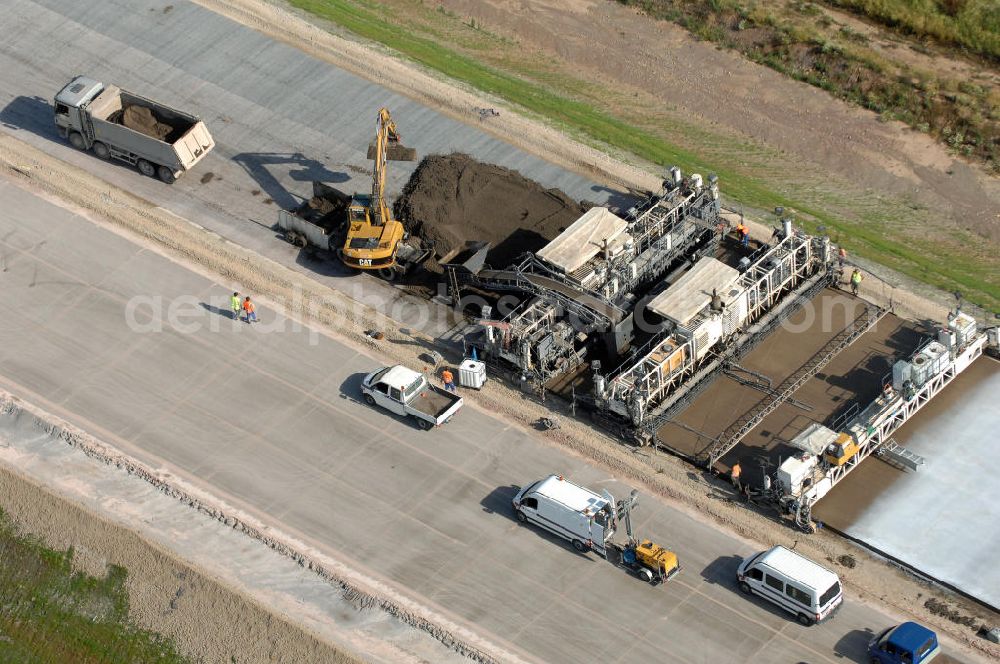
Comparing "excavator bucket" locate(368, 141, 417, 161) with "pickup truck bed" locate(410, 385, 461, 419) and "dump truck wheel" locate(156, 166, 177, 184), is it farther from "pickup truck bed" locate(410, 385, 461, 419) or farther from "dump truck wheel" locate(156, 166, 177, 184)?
"pickup truck bed" locate(410, 385, 461, 419)

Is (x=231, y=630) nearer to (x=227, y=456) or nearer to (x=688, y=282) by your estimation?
(x=227, y=456)

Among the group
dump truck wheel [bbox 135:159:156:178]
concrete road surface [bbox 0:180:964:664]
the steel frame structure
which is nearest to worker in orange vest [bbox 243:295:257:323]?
concrete road surface [bbox 0:180:964:664]

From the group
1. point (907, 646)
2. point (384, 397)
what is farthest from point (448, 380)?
point (907, 646)

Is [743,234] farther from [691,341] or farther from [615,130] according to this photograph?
[615,130]

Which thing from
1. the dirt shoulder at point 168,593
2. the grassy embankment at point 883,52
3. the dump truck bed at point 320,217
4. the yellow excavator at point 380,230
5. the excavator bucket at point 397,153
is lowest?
the dirt shoulder at point 168,593

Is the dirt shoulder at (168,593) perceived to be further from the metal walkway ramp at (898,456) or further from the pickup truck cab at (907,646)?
the metal walkway ramp at (898,456)

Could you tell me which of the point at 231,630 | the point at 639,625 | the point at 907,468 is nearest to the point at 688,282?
the point at 907,468

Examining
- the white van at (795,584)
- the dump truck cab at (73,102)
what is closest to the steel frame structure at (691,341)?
the white van at (795,584)
